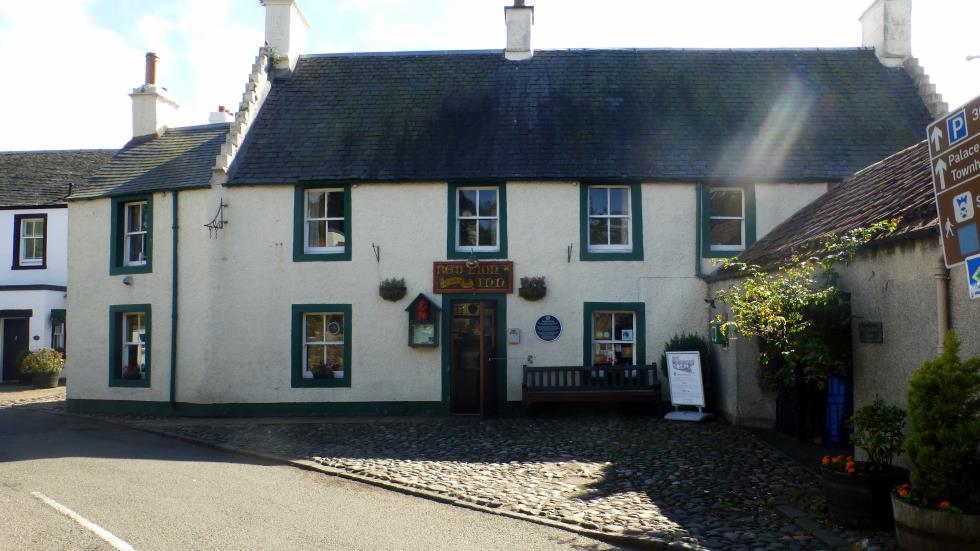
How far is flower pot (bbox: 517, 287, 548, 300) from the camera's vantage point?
14789mm

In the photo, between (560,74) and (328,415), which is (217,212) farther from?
(560,74)

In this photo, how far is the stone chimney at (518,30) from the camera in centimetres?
1791

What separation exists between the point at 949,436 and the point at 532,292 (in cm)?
952

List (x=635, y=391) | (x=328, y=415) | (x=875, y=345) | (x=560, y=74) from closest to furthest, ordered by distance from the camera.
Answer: (x=875, y=345)
(x=635, y=391)
(x=328, y=415)
(x=560, y=74)

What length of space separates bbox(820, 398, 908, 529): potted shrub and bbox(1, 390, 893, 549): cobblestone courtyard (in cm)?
20

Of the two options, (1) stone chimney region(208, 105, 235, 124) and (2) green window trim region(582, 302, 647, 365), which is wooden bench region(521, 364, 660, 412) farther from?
(1) stone chimney region(208, 105, 235, 124)

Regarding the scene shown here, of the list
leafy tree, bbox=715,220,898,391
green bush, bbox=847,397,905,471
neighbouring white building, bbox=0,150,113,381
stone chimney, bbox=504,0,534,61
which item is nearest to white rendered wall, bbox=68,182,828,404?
stone chimney, bbox=504,0,534,61

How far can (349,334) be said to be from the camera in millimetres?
15164

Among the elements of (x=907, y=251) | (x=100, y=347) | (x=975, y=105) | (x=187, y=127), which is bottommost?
(x=100, y=347)

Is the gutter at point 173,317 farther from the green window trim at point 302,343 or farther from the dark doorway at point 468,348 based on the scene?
the dark doorway at point 468,348

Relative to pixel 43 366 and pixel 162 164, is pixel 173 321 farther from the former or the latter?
pixel 43 366

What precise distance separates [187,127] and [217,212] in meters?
4.45

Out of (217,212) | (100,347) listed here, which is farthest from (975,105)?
(100,347)

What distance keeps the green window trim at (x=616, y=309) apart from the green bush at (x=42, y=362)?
1725cm
